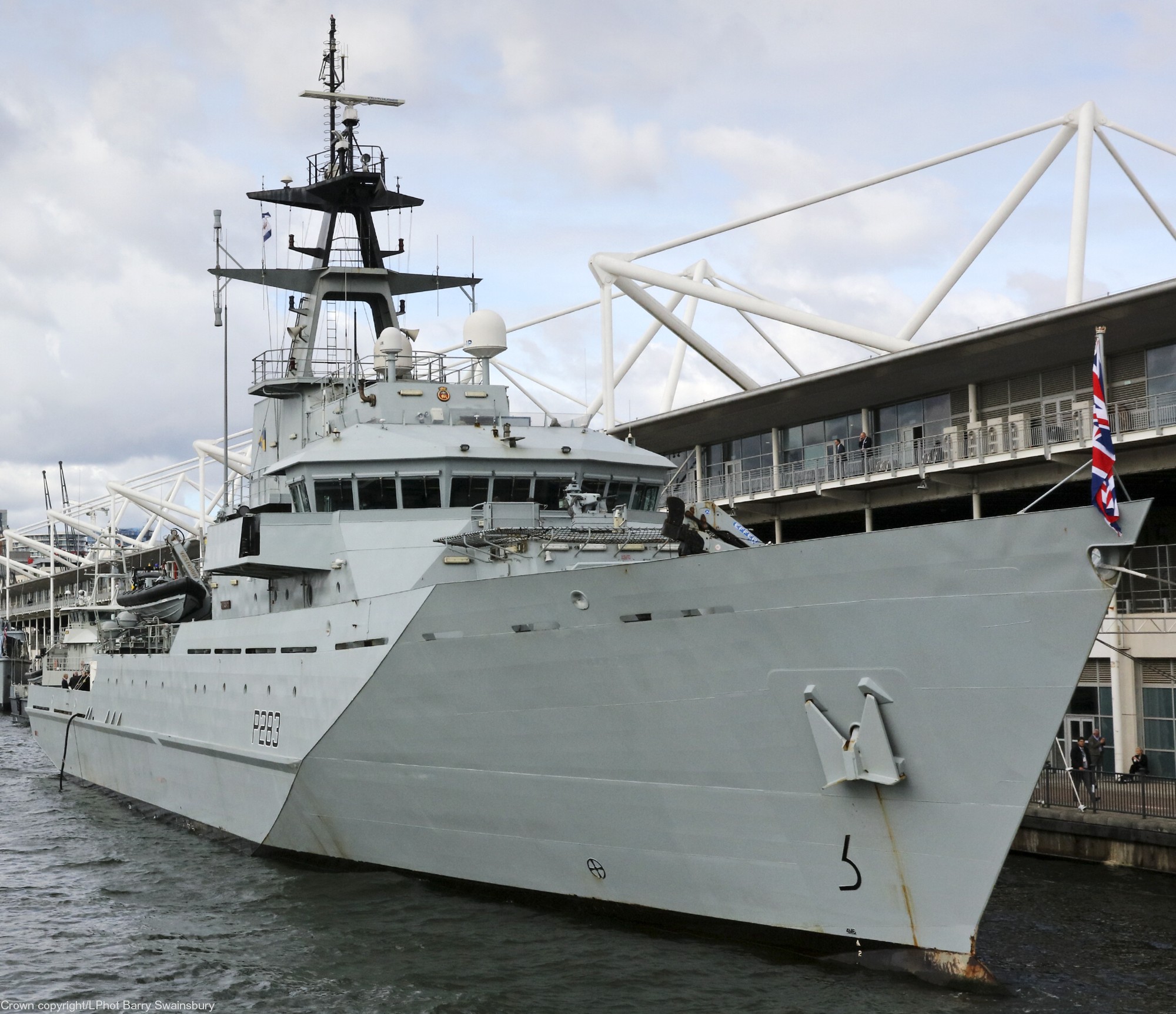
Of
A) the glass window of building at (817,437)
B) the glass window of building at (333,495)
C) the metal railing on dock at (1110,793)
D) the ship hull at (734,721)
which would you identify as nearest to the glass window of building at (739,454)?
the glass window of building at (817,437)

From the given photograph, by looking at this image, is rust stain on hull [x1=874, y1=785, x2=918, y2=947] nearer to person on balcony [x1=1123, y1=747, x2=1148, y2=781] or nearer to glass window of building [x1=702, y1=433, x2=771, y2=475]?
person on balcony [x1=1123, y1=747, x2=1148, y2=781]

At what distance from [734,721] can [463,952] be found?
4.18 m

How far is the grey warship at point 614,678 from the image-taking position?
1141 cm

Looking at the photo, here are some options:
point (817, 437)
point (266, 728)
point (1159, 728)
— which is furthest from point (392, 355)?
point (817, 437)

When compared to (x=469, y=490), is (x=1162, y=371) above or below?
above

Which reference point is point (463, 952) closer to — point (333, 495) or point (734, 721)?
point (734, 721)

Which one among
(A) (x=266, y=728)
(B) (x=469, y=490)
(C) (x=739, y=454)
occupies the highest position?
(C) (x=739, y=454)

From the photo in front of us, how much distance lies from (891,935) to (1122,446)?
1443 cm

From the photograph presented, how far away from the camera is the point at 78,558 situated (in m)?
99.6

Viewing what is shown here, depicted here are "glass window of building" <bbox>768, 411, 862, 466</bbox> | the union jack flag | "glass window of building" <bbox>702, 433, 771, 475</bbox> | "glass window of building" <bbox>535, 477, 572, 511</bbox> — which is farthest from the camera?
"glass window of building" <bbox>702, 433, 771, 475</bbox>

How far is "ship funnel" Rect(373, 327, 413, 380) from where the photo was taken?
64.2 feet

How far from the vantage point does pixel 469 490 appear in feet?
56.1

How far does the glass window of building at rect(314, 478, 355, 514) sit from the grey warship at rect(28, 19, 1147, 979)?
5 centimetres

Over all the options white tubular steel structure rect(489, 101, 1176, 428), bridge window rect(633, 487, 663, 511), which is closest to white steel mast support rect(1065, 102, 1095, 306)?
white tubular steel structure rect(489, 101, 1176, 428)
